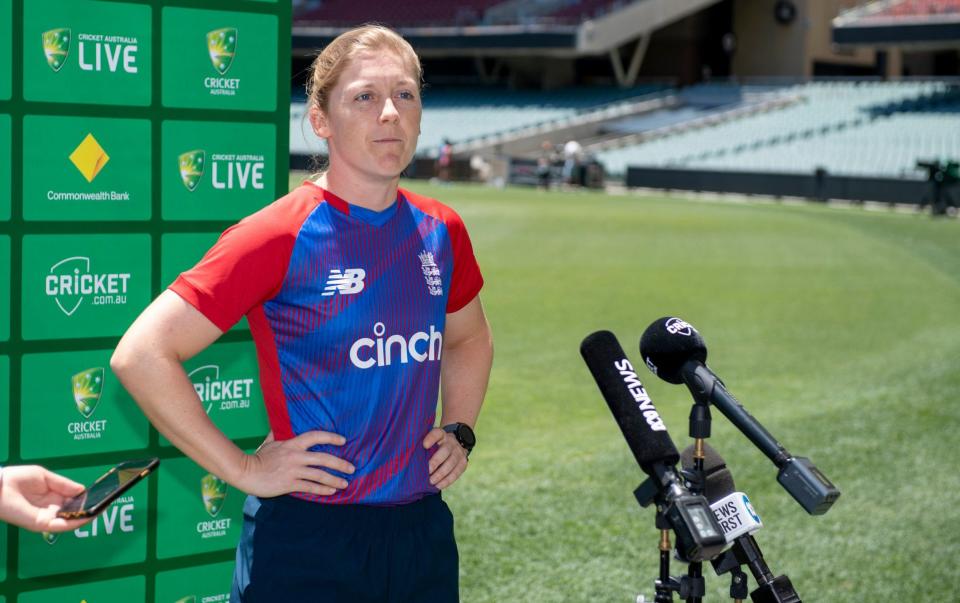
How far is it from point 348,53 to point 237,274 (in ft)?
1.96

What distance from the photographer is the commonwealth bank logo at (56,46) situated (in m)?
3.74

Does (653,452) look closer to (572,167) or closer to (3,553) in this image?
(3,553)

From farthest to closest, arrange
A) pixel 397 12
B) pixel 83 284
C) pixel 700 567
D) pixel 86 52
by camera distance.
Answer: pixel 397 12 → pixel 83 284 → pixel 86 52 → pixel 700 567

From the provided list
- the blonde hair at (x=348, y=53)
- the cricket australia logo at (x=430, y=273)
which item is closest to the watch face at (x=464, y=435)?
the cricket australia logo at (x=430, y=273)

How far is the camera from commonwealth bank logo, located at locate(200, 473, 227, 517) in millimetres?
4254

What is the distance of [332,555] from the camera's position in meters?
2.89

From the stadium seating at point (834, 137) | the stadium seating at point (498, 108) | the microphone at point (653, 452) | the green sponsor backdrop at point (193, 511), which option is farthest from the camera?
the stadium seating at point (498, 108)

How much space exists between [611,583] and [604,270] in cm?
1227

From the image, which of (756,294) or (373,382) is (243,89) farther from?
(756,294)

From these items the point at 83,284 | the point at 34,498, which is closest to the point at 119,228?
the point at 83,284

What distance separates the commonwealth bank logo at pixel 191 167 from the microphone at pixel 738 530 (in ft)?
7.18

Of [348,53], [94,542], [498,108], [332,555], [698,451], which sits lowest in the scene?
[94,542]

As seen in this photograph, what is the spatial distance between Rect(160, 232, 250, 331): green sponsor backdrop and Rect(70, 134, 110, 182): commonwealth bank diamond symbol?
1.02 ft

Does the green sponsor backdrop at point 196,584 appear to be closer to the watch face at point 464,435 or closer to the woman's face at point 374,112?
the watch face at point 464,435
